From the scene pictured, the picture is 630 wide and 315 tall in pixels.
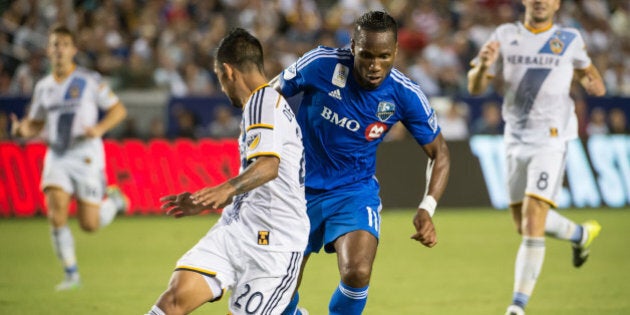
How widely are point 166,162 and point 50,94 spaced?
514cm

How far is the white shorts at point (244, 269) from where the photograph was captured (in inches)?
201

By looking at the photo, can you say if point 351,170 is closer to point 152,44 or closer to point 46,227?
point 46,227

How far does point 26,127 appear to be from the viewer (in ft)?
32.3

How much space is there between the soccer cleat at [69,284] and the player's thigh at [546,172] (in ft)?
15.0

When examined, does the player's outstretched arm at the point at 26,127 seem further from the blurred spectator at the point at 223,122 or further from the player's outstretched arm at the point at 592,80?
the blurred spectator at the point at 223,122

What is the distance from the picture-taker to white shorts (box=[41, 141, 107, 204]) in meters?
9.93

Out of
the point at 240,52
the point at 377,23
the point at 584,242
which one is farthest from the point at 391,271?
the point at 240,52

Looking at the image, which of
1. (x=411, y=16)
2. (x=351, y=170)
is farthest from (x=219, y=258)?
(x=411, y=16)

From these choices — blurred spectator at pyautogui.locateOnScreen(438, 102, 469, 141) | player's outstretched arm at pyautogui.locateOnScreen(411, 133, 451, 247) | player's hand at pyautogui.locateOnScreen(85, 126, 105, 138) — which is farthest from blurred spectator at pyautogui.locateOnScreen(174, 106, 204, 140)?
player's outstretched arm at pyautogui.locateOnScreen(411, 133, 451, 247)

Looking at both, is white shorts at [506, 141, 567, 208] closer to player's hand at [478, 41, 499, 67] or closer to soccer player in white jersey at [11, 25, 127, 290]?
player's hand at [478, 41, 499, 67]

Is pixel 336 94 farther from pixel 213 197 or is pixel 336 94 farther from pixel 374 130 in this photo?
pixel 213 197

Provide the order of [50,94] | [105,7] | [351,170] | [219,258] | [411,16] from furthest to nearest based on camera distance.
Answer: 1. [411,16]
2. [105,7]
3. [50,94]
4. [351,170]
5. [219,258]

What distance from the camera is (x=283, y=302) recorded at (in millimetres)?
5258

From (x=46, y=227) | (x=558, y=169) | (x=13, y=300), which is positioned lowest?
(x=46, y=227)
